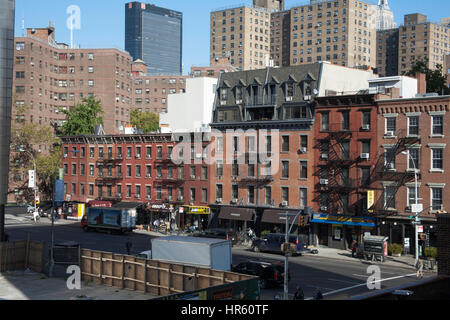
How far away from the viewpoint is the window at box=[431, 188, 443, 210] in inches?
2010

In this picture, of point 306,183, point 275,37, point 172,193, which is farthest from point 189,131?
point 275,37

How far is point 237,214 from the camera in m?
64.8

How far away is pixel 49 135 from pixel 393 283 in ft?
255

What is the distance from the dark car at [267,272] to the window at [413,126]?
22864 mm

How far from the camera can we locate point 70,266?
3847 cm

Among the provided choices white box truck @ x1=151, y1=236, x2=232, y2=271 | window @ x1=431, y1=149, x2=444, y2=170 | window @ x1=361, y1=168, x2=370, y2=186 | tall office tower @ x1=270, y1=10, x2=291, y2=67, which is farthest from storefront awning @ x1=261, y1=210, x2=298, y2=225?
tall office tower @ x1=270, y1=10, x2=291, y2=67

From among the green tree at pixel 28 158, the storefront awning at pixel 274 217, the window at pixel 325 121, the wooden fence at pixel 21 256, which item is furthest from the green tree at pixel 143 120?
the wooden fence at pixel 21 256

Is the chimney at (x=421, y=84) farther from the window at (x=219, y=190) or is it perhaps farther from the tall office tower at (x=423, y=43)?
the tall office tower at (x=423, y=43)

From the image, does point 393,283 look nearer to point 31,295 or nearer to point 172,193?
point 31,295

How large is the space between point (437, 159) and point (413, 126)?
3.87 metres

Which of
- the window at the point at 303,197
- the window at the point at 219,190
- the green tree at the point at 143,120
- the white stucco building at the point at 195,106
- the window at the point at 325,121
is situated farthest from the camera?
the green tree at the point at 143,120

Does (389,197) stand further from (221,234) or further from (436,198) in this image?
(221,234)

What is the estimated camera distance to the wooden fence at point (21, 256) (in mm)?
41094

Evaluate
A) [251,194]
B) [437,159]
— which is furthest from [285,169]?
[437,159]
